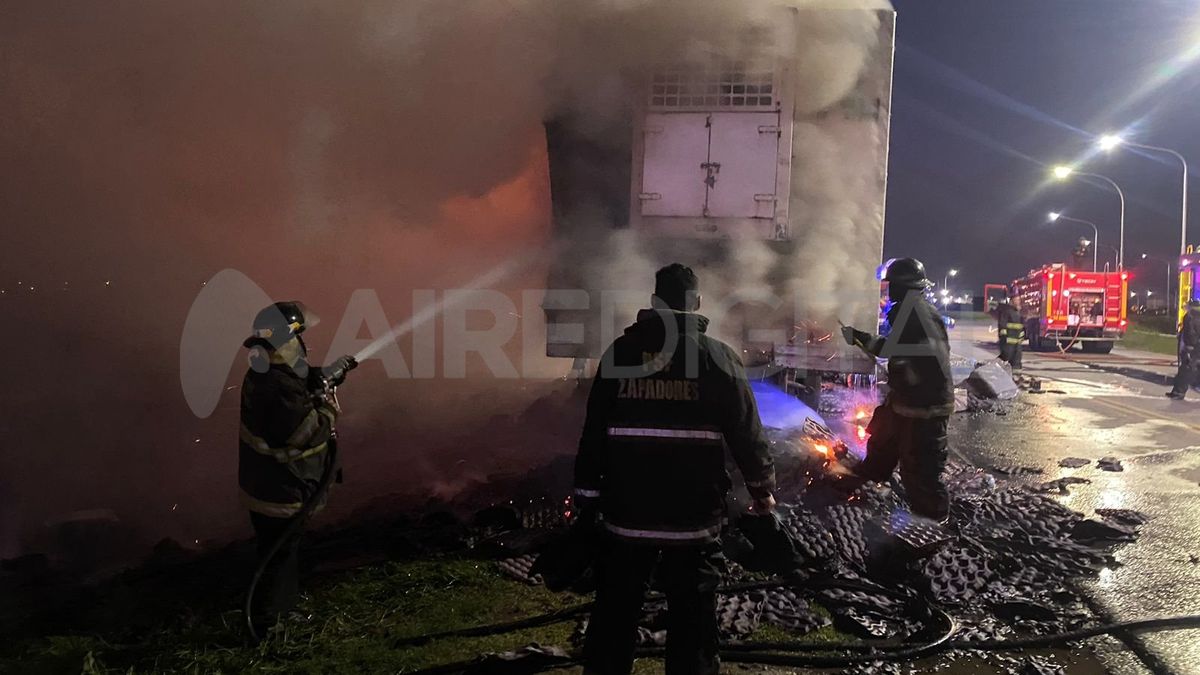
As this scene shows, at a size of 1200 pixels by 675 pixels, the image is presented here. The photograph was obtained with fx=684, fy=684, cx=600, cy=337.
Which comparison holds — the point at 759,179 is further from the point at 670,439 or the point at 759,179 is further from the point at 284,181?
the point at 284,181

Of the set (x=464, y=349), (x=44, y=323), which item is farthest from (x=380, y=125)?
(x=44, y=323)

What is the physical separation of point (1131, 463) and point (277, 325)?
23.5 feet

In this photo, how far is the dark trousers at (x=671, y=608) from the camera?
2.39 metres

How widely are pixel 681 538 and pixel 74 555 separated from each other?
13.5 ft

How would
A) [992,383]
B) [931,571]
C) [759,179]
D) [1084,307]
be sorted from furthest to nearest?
[1084,307] < [992,383] < [759,179] < [931,571]

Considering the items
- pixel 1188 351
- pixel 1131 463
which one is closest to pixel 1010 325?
pixel 1188 351

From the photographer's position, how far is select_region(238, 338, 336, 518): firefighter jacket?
2.89 m

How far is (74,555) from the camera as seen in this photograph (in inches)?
169

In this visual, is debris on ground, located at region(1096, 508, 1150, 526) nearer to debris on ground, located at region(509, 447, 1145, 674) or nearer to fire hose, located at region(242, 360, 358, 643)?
debris on ground, located at region(509, 447, 1145, 674)

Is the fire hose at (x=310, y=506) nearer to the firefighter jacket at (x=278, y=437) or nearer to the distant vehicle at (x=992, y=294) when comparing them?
the firefighter jacket at (x=278, y=437)

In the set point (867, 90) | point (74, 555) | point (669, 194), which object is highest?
point (867, 90)

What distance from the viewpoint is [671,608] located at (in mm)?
2439

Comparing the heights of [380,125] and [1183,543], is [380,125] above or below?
above

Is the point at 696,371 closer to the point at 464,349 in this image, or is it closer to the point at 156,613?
the point at 156,613
